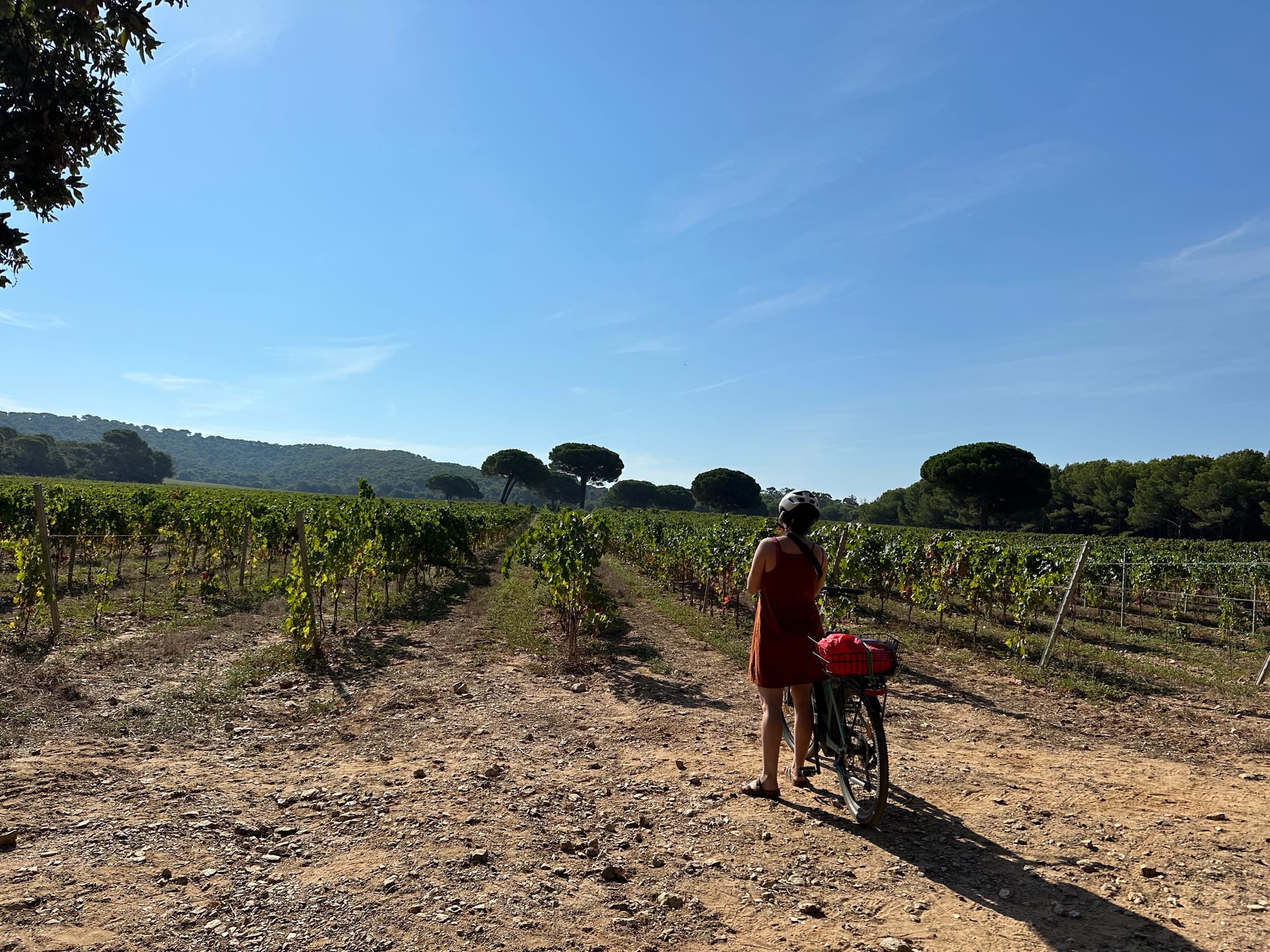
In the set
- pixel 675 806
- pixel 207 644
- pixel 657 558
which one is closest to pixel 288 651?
pixel 207 644

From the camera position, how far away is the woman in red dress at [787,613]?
13.3 feet

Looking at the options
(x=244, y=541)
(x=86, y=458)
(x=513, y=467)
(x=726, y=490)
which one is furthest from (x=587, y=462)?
(x=244, y=541)

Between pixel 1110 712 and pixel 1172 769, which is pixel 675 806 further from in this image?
pixel 1110 712

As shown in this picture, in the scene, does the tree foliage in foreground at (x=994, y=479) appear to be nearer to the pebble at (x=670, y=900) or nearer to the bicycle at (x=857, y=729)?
the bicycle at (x=857, y=729)

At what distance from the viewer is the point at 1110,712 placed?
7.35 m

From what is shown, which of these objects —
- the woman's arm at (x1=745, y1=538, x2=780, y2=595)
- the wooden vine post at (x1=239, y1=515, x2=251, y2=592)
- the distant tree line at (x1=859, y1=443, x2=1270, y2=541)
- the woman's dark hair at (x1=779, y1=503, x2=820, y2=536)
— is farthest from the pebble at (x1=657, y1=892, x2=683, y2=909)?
the distant tree line at (x1=859, y1=443, x2=1270, y2=541)

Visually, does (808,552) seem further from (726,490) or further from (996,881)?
(726,490)

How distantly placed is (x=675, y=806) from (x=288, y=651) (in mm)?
6484

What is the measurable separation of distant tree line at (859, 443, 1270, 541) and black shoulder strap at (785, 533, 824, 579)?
57.4 m

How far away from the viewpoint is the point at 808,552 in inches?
161

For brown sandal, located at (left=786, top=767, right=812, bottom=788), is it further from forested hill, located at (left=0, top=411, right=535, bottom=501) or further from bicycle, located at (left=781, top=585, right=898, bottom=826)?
forested hill, located at (left=0, top=411, right=535, bottom=501)

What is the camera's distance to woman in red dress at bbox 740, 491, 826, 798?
4.06 meters

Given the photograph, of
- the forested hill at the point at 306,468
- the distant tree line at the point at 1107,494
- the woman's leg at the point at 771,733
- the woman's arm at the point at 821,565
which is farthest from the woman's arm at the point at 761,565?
the forested hill at the point at 306,468

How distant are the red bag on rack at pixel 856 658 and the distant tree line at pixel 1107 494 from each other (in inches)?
2259
